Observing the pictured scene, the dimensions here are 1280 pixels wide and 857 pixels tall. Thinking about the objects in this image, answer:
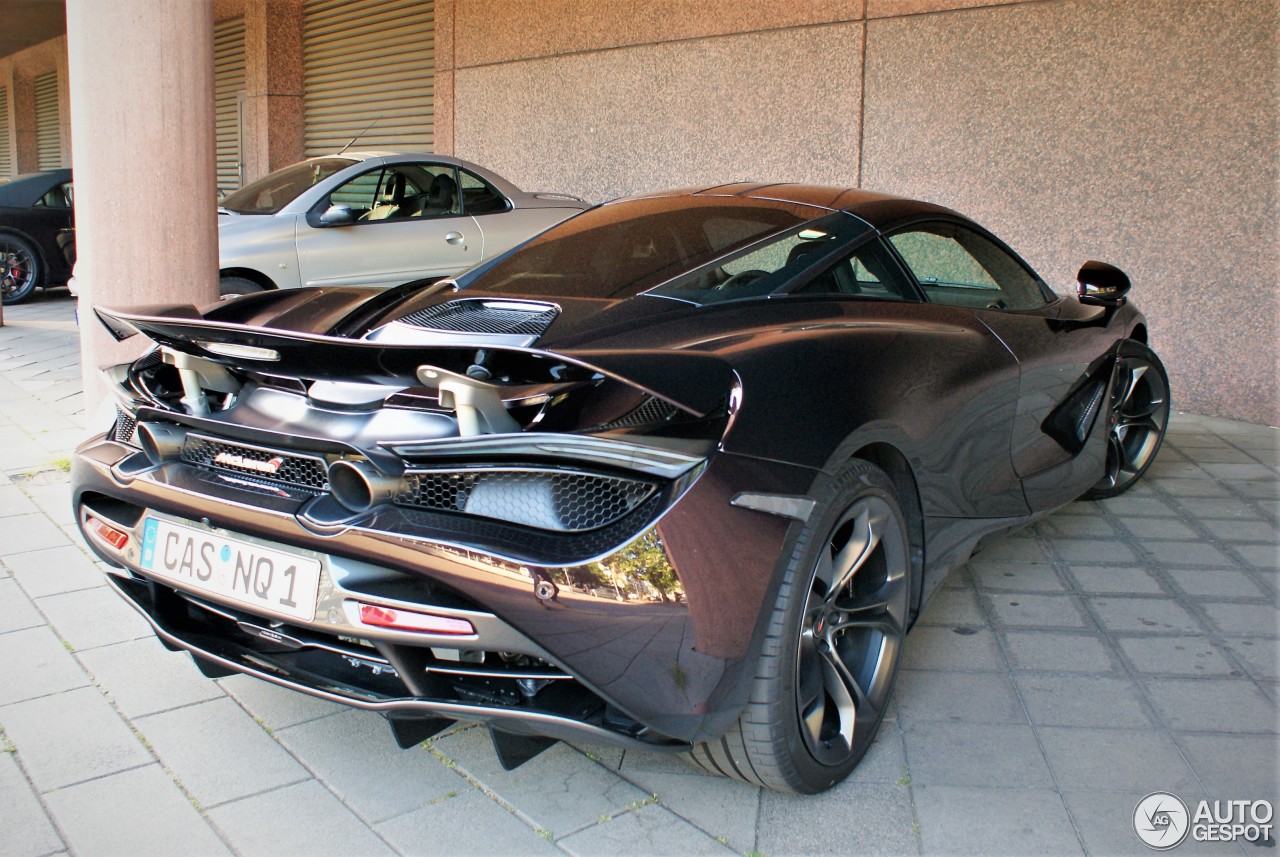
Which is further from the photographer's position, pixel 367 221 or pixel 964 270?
pixel 367 221

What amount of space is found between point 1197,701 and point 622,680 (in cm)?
181

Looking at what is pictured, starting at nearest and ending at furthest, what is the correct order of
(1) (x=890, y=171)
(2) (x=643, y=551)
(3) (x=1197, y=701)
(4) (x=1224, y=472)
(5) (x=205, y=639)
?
1. (2) (x=643, y=551)
2. (5) (x=205, y=639)
3. (3) (x=1197, y=701)
4. (4) (x=1224, y=472)
5. (1) (x=890, y=171)

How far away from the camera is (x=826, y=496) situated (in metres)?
2.25

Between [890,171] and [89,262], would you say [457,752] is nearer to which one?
[89,262]

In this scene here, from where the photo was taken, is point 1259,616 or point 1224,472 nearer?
point 1259,616

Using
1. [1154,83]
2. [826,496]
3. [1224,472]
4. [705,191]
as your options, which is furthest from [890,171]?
[826,496]

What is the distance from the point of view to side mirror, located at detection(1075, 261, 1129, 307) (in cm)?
408

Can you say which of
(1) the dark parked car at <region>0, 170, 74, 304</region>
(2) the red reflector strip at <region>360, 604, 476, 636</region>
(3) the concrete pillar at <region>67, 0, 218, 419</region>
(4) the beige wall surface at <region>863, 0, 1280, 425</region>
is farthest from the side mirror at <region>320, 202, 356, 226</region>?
(2) the red reflector strip at <region>360, 604, 476, 636</region>

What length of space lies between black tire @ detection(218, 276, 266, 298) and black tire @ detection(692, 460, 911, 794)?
549 cm

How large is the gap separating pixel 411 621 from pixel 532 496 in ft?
1.06

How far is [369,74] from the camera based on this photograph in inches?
522

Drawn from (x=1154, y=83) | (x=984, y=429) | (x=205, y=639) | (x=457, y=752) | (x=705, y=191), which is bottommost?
(x=457, y=752)

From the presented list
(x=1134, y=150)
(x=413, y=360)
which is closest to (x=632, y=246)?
(x=413, y=360)

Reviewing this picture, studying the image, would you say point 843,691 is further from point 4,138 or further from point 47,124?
point 4,138
